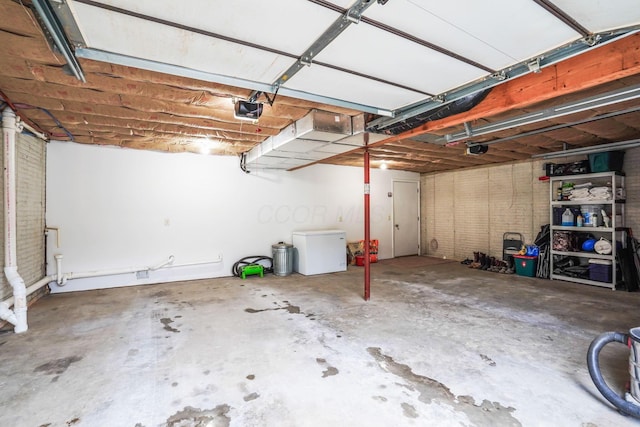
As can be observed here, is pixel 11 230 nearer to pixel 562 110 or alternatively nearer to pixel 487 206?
pixel 562 110

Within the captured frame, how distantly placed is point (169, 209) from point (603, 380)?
6.30m

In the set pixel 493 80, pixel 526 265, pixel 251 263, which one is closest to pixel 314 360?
pixel 493 80

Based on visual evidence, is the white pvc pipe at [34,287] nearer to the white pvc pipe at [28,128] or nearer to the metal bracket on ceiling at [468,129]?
the white pvc pipe at [28,128]

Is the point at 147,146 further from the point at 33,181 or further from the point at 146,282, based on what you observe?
the point at 146,282

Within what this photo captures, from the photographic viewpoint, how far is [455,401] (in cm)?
219

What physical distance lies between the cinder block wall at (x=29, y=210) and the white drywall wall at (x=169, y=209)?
0.22 meters

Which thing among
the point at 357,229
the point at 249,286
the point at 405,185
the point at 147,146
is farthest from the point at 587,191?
the point at 147,146

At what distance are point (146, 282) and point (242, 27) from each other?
541 centimetres

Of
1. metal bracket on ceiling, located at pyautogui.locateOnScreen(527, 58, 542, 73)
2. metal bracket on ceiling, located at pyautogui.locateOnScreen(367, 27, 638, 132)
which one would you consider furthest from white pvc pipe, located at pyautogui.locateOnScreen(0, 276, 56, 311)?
metal bracket on ceiling, located at pyautogui.locateOnScreen(527, 58, 542, 73)

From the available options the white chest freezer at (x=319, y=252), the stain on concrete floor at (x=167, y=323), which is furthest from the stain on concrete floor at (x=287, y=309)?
the white chest freezer at (x=319, y=252)

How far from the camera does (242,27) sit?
1730mm

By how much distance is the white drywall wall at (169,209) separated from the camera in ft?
17.1

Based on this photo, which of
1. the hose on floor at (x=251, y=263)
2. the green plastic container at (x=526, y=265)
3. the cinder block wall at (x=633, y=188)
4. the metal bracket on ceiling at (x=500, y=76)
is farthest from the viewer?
the hose on floor at (x=251, y=263)

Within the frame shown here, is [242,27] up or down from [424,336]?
up
